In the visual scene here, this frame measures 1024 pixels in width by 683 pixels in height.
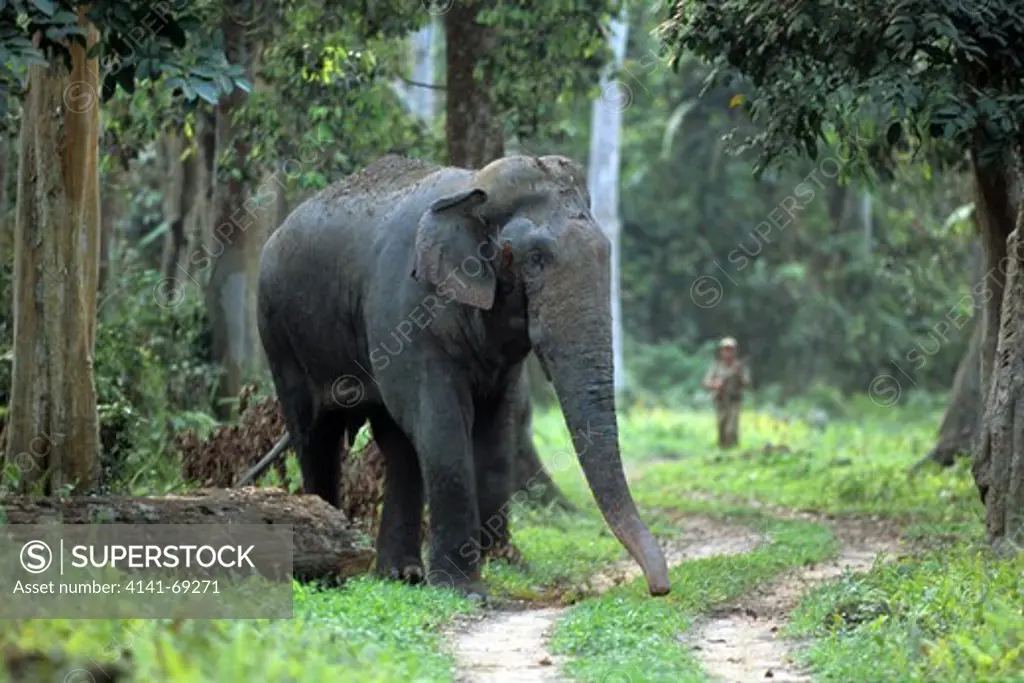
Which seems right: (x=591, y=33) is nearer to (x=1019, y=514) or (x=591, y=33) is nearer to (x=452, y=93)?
(x=452, y=93)

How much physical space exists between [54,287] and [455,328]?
2.76 metres

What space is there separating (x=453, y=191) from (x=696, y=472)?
12601 millimetres

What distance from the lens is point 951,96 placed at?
12.6 m

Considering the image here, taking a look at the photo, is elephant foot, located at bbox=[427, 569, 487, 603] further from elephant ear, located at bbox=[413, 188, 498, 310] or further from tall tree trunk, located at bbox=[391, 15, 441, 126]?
tall tree trunk, located at bbox=[391, 15, 441, 126]

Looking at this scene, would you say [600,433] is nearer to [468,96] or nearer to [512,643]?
[512,643]

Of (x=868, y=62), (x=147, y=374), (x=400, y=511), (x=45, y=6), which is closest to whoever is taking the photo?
(x=45, y=6)

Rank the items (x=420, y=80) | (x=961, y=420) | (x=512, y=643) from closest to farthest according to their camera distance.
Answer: (x=512, y=643) < (x=961, y=420) < (x=420, y=80)

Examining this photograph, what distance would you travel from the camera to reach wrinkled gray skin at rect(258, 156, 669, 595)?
11.6 meters

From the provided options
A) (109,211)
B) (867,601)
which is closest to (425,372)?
(867,601)

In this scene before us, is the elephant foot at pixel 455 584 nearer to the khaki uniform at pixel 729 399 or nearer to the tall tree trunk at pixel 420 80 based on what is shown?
the tall tree trunk at pixel 420 80

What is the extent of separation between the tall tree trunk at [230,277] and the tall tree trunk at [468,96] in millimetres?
2443

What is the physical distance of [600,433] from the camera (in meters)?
11.4

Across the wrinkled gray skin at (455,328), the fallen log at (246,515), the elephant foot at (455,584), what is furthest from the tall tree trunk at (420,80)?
the fallen log at (246,515)

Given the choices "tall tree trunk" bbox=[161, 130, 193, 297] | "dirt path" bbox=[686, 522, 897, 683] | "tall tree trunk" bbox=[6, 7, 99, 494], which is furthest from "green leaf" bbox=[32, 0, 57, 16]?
"tall tree trunk" bbox=[161, 130, 193, 297]
